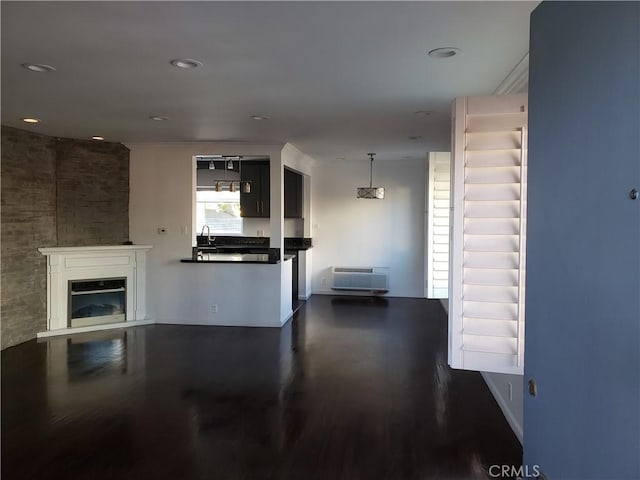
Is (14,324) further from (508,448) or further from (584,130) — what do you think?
(584,130)

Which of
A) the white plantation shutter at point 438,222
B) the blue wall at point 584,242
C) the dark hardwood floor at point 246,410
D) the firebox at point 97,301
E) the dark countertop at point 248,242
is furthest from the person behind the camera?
the dark countertop at point 248,242

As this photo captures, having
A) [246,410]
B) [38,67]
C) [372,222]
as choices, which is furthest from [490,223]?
[372,222]

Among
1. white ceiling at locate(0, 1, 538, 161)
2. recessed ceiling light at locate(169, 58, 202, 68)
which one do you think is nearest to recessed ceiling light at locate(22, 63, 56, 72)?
white ceiling at locate(0, 1, 538, 161)

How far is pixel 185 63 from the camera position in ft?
9.44

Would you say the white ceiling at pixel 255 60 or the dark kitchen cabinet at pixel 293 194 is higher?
the white ceiling at pixel 255 60

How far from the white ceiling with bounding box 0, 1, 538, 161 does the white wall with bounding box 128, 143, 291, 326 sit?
135 cm

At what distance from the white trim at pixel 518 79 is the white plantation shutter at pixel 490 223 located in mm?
476

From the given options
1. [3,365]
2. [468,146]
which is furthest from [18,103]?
[468,146]

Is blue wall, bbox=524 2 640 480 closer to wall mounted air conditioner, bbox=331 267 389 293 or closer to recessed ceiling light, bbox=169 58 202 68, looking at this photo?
recessed ceiling light, bbox=169 58 202 68

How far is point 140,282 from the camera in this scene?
6.34 meters

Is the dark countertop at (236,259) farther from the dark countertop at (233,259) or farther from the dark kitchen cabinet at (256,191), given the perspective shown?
the dark kitchen cabinet at (256,191)

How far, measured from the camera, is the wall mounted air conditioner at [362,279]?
834 centimetres

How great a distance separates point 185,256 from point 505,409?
4.48 m

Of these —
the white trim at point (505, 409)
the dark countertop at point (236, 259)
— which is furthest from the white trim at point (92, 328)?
the white trim at point (505, 409)
